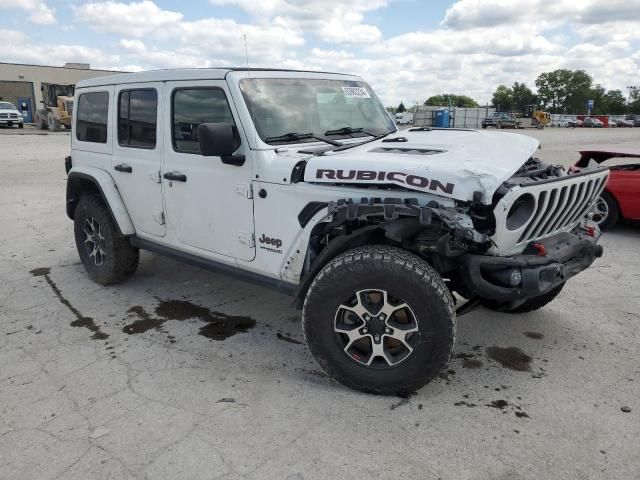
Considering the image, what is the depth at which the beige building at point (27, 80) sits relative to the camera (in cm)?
4947

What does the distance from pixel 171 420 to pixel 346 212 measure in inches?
59.6

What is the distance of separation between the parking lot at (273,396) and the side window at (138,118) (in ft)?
4.73

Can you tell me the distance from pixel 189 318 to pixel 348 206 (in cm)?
210

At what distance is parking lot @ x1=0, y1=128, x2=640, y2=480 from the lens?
258 centimetres

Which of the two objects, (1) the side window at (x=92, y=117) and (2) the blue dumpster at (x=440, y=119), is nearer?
(1) the side window at (x=92, y=117)

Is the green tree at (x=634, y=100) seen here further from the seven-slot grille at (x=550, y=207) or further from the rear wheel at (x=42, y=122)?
the seven-slot grille at (x=550, y=207)

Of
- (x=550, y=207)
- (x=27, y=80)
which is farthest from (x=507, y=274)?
(x=27, y=80)

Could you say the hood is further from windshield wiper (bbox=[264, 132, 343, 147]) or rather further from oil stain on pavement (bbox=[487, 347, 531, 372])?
oil stain on pavement (bbox=[487, 347, 531, 372])

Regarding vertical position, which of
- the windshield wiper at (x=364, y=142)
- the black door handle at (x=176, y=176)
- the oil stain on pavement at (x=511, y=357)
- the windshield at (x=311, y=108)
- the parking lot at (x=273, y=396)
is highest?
the windshield at (x=311, y=108)

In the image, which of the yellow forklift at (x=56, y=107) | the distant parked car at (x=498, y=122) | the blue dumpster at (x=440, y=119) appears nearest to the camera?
the yellow forklift at (x=56, y=107)

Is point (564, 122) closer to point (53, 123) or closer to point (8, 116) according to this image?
point (53, 123)

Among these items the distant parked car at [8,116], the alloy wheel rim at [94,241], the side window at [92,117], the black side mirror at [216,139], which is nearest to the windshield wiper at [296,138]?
the black side mirror at [216,139]

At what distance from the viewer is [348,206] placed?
2.95 meters

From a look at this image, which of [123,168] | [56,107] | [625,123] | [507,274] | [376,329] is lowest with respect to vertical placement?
[376,329]
